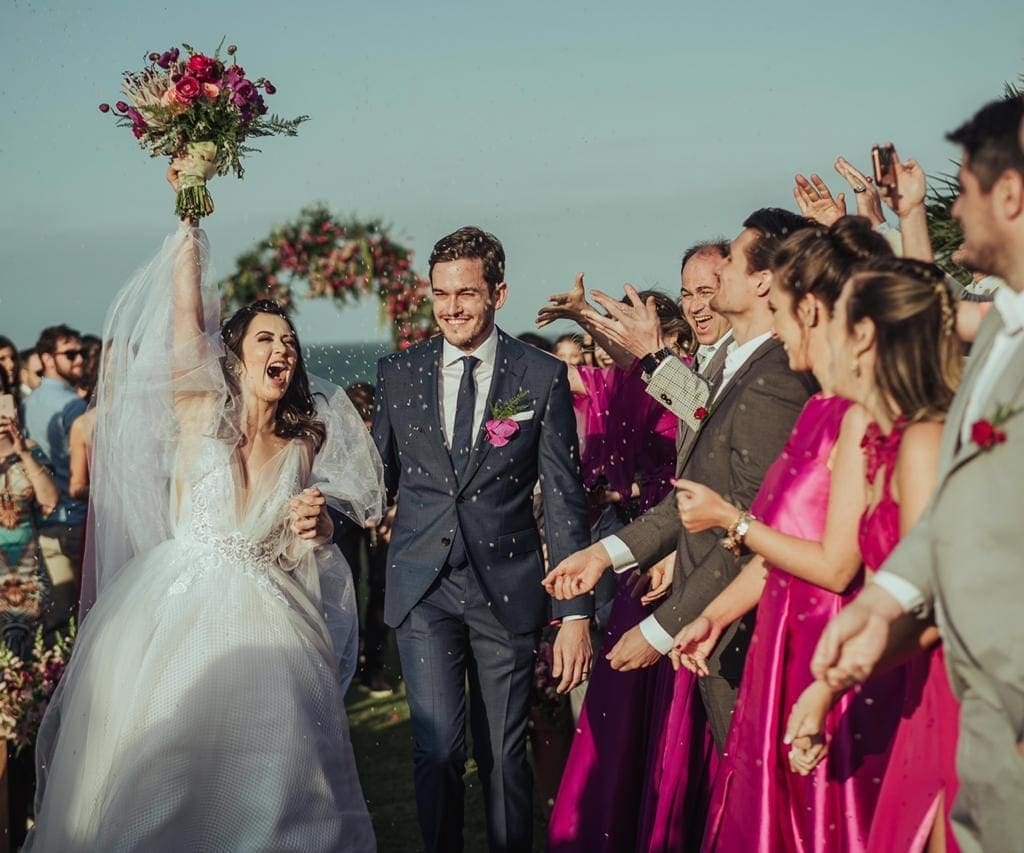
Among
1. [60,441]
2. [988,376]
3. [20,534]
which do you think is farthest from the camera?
[60,441]

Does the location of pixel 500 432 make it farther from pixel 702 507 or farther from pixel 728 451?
pixel 702 507

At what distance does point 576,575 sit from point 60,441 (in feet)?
18.3

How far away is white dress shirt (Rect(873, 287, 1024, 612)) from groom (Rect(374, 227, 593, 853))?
2.66 m

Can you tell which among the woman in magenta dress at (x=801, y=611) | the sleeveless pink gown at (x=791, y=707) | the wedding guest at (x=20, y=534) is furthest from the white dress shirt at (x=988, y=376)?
the wedding guest at (x=20, y=534)

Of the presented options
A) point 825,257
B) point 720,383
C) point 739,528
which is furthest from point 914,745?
point 720,383

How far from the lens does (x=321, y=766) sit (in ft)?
17.3

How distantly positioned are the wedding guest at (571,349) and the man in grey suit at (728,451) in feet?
15.7

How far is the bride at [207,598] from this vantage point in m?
5.06

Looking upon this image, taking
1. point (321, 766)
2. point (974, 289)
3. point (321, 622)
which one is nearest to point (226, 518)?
point (321, 622)

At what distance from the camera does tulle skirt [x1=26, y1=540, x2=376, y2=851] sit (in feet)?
16.4

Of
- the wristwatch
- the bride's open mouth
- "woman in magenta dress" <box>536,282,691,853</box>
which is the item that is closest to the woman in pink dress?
the wristwatch

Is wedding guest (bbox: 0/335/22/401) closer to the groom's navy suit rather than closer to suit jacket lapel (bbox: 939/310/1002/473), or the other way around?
the groom's navy suit

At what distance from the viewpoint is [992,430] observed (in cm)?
279

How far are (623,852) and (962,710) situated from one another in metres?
2.93
